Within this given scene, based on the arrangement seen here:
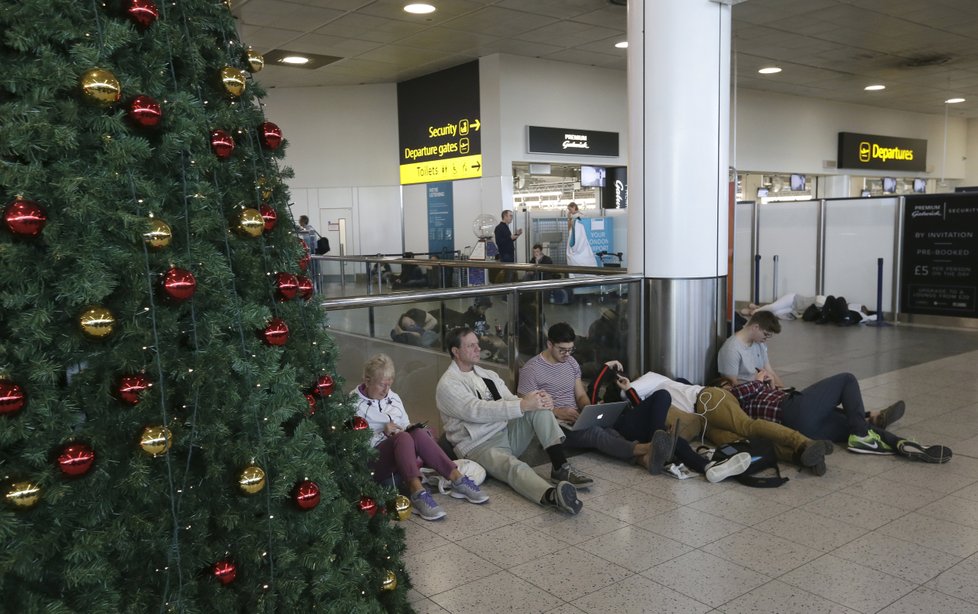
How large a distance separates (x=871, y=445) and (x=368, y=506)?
157 inches

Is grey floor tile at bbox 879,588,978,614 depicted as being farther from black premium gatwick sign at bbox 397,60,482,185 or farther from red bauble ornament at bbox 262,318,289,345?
black premium gatwick sign at bbox 397,60,482,185

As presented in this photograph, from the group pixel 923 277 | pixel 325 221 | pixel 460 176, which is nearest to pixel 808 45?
pixel 923 277

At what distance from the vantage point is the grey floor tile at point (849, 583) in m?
3.40

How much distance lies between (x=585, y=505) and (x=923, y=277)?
10.2 meters

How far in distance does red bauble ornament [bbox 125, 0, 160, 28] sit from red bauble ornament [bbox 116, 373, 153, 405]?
3.37ft

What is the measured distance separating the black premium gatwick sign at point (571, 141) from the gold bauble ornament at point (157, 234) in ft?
45.1

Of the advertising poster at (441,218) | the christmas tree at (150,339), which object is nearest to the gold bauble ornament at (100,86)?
the christmas tree at (150,339)

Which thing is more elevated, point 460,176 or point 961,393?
point 460,176

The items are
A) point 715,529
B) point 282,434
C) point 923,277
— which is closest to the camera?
point 282,434

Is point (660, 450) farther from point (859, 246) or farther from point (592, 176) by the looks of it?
point (592, 176)

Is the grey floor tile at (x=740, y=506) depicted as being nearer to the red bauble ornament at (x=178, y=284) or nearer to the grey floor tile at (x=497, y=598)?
the grey floor tile at (x=497, y=598)

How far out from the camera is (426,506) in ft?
14.7

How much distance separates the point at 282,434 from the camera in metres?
2.54

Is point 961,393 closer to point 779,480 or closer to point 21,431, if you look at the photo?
point 779,480
